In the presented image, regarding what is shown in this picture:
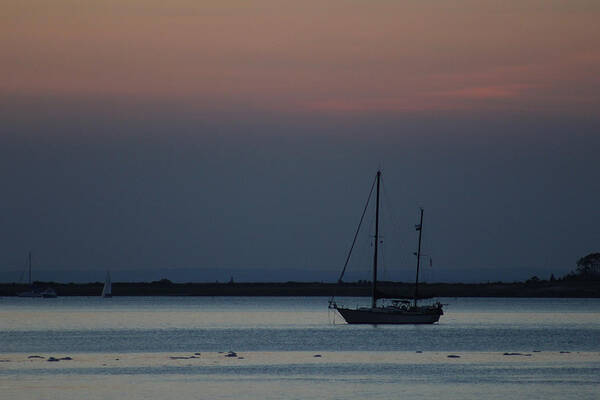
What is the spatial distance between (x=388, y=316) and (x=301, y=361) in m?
31.8

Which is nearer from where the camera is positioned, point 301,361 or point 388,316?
point 301,361

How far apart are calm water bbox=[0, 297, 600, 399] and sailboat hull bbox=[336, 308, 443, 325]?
40.7 inches

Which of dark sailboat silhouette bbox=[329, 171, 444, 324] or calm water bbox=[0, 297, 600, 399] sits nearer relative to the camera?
calm water bbox=[0, 297, 600, 399]

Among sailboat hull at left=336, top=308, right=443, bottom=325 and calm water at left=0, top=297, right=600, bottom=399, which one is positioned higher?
sailboat hull at left=336, top=308, right=443, bottom=325

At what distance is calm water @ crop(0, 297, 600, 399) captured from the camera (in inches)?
2000

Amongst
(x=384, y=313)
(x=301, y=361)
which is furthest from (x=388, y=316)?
(x=301, y=361)

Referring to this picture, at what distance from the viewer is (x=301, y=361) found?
65.9 metres

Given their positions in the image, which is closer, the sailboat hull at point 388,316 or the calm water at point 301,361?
the calm water at point 301,361

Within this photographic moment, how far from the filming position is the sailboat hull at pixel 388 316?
97.2 meters

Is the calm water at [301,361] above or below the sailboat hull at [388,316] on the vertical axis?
below

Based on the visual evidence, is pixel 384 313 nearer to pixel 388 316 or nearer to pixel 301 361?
pixel 388 316

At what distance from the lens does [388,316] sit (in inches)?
3821

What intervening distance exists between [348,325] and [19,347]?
3683 centimetres

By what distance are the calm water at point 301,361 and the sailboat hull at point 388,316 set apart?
40.7 inches
